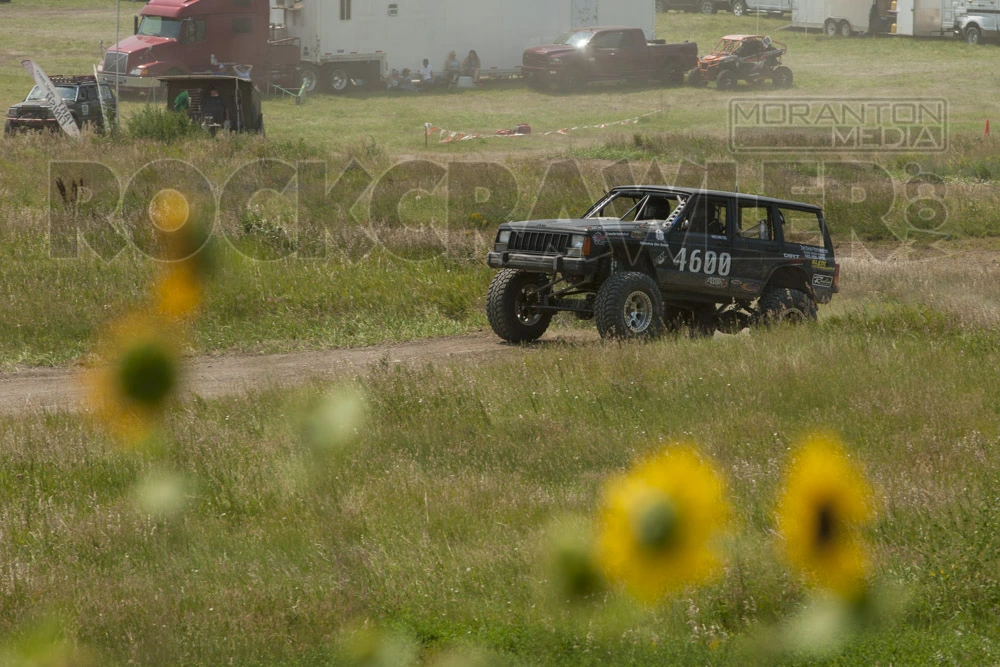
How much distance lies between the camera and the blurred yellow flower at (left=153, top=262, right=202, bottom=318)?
12.6 meters

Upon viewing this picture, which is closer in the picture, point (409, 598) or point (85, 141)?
point (409, 598)

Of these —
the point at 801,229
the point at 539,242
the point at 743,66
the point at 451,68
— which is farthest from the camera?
the point at 743,66

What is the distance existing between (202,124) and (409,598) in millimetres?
18213

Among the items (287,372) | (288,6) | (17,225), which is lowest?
(287,372)

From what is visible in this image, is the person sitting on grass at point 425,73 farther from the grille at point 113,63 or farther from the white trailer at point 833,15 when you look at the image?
the white trailer at point 833,15

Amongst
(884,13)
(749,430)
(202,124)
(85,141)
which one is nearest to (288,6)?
(202,124)

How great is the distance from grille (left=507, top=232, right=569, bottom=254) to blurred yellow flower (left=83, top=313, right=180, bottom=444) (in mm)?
3511

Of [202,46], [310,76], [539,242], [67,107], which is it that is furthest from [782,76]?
[539,242]

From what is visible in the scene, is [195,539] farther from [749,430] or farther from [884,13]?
[884,13]

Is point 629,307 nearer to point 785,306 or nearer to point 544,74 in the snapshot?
point 785,306

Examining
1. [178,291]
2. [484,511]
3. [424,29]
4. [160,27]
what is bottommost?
[484,511]

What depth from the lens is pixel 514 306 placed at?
12398 millimetres

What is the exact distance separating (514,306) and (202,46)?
78.7 feet

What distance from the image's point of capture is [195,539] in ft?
21.8
